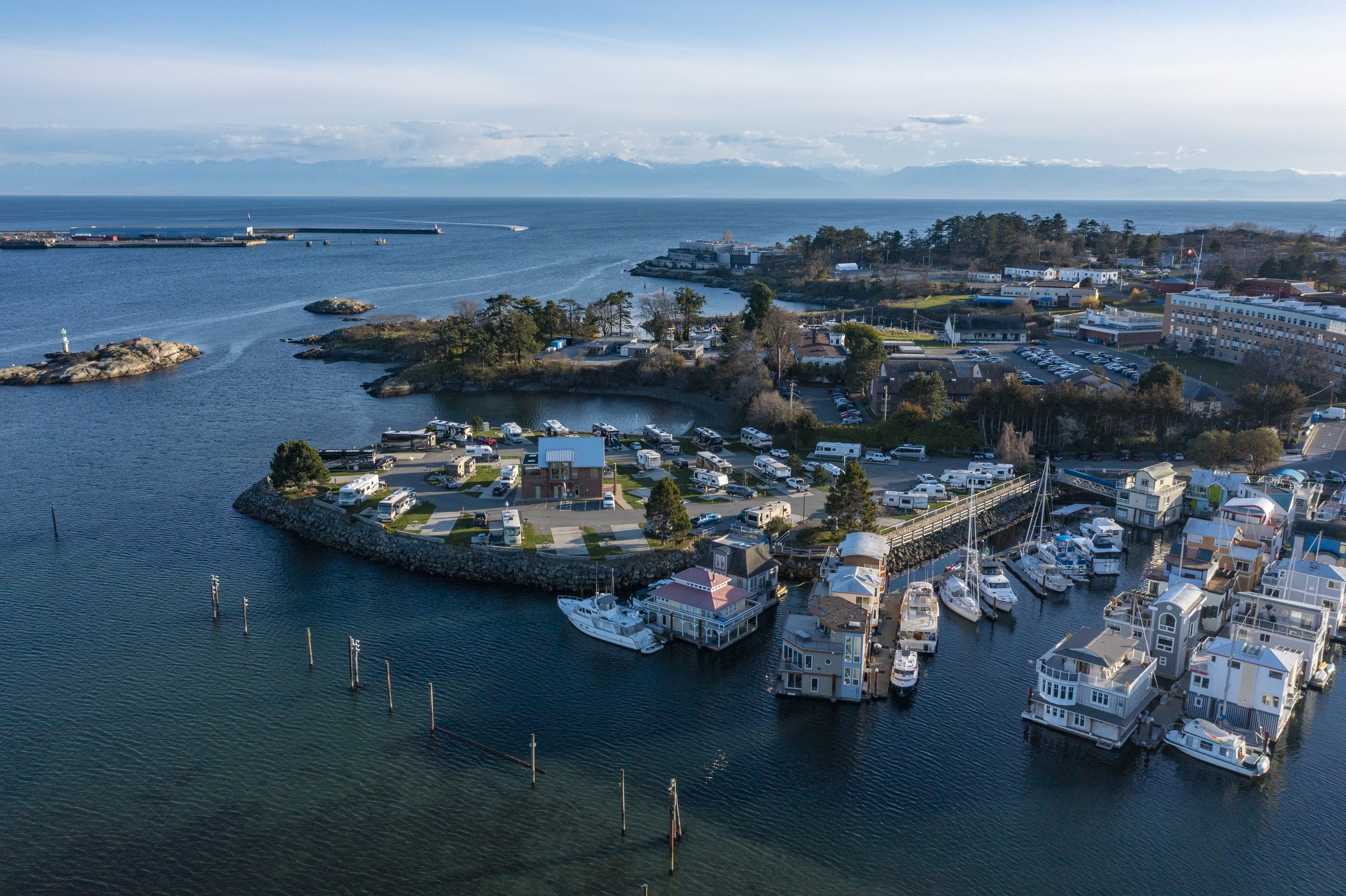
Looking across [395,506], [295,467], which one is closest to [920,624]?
[395,506]

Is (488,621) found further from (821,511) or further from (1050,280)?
(1050,280)

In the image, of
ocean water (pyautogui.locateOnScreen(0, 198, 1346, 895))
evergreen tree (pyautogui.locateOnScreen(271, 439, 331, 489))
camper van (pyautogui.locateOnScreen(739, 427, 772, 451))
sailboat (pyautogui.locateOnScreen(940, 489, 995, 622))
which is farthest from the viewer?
camper van (pyautogui.locateOnScreen(739, 427, 772, 451))

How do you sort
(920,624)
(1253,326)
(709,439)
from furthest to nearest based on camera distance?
1. (1253,326)
2. (709,439)
3. (920,624)

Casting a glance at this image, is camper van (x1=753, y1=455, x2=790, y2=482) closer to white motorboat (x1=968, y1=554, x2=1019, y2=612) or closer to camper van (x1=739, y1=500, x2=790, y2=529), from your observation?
camper van (x1=739, y1=500, x2=790, y2=529)

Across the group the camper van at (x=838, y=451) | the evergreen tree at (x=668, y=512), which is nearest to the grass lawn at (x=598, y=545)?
the evergreen tree at (x=668, y=512)

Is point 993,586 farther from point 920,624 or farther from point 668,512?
point 668,512

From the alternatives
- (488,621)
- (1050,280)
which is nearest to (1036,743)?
(488,621)

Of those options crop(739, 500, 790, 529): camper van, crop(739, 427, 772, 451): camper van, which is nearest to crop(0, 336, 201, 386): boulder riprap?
crop(739, 427, 772, 451): camper van
